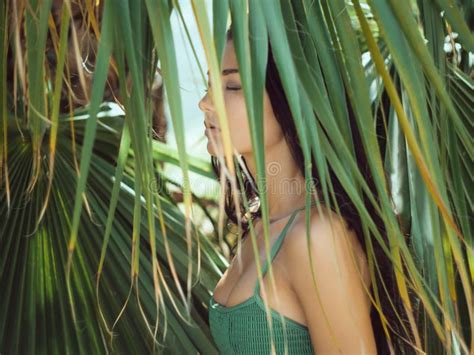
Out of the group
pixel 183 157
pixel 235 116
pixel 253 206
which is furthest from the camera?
pixel 253 206

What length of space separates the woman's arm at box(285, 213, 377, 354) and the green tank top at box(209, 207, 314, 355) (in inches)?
2.0

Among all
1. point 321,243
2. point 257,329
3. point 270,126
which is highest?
point 270,126

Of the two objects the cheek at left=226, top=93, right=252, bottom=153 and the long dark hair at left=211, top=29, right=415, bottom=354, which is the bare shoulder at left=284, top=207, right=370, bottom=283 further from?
the cheek at left=226, top=93, right=252, bottom=153

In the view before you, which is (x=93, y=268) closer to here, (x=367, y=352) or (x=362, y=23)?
(x=367, y=352)

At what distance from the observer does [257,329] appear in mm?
1253

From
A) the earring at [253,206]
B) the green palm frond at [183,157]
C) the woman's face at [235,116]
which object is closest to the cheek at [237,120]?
the woman's face at [235,116]

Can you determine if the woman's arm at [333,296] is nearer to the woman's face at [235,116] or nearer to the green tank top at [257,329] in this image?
the green tank top at [257,329]

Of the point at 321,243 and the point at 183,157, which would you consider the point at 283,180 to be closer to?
the point at 321,243

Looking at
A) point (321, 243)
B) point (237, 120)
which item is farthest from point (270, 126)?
point (321, 243)

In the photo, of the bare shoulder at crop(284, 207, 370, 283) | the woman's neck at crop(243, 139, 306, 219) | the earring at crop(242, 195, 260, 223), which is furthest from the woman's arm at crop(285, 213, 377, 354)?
the earring at crop(242, 195, 260, 223)

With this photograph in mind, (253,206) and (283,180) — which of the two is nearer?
(283,180)

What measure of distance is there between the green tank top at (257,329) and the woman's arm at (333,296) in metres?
0.05

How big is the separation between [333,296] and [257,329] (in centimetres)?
16

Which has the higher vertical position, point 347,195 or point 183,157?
point 183,157
